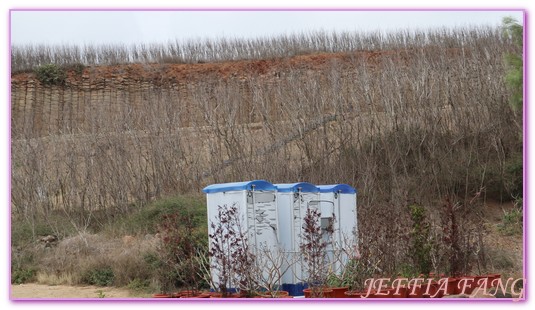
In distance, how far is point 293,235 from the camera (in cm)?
1074

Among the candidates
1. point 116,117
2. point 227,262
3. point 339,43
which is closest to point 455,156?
point 116,117

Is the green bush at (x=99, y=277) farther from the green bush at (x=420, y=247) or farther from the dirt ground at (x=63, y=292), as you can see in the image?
the green bush at (x=420, y=247)

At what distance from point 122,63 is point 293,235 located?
23.5 metres

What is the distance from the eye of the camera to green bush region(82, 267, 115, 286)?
41.7 ft

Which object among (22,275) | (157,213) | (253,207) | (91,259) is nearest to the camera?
(253,207)

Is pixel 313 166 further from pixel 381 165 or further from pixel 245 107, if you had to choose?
pixel 245 107

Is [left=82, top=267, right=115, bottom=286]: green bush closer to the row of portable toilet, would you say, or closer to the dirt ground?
the dirt ground

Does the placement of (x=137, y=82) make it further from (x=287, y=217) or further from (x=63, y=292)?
(x=287, y=217)

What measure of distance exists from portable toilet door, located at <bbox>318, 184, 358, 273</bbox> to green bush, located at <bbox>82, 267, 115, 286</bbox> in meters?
3.91

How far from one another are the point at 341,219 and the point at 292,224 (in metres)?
1.14

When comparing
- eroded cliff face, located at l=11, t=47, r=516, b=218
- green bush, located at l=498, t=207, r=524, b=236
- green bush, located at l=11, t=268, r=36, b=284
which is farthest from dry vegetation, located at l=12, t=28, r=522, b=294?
green bush, located at l=11, t=268, r=36, b=284

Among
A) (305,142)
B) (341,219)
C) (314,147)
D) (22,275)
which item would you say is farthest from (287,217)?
(314,147)

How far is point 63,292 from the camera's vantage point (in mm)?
12039

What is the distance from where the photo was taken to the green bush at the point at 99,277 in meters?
12.7
